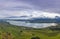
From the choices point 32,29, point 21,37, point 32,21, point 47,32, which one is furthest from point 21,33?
point 32,21

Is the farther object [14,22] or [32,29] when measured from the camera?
[14,22]

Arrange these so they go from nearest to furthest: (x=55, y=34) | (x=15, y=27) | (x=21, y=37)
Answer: (x=21, y=37) < (x=55, y=34) < (x=15, y=27)

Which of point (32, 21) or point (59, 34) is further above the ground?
point (32, 21)

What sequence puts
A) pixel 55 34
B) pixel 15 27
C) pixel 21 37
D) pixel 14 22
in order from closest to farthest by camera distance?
pixel 21 37 → pixel 55 34 → pixel 15 27 → pixel 14 22

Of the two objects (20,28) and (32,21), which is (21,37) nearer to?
(20,28)

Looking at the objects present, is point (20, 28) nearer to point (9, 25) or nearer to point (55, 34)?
point (9, 25)

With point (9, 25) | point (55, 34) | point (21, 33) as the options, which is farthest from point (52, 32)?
point (9, 25)

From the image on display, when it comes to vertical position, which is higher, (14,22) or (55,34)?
(14,22)

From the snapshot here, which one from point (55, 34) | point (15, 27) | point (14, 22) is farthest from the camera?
point (14, 22)

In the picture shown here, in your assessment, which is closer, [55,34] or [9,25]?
[55,34]
